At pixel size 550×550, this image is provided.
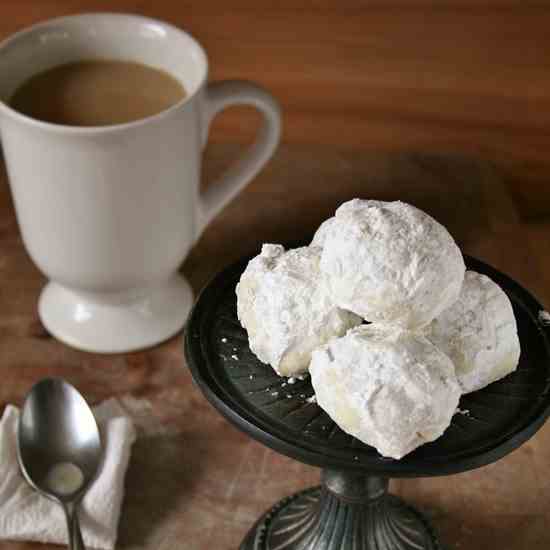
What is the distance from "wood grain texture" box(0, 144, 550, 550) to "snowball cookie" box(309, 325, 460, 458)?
0.22m

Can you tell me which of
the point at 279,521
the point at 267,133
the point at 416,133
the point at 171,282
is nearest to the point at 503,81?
the point at 416,133

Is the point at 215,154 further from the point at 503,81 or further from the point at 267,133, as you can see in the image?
the point at 503,81

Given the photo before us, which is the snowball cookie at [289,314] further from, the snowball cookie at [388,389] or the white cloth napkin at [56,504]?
the white cloth napkin at [56,504]

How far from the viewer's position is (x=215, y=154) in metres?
0.95

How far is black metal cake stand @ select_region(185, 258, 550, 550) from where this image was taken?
46 cm

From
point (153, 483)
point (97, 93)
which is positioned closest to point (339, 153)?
point (97, 93)

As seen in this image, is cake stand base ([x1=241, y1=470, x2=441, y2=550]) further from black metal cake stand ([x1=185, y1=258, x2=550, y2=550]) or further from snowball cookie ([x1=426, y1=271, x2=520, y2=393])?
snowball cookie ([x1=426, y1=271, x2=520, y2=393])

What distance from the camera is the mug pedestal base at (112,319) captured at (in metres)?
0.78

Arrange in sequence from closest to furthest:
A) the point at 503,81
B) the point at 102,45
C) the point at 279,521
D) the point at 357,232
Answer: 1. the point at 357,232
2. the point at 279,521
3. the point at 102,45
4. the point at 503,81

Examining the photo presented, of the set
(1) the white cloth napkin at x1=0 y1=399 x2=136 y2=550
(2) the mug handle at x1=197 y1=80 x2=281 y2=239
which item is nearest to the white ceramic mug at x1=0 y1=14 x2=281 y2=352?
(2) the mug handle at x1=197 y1=80 x2=281 y2=239

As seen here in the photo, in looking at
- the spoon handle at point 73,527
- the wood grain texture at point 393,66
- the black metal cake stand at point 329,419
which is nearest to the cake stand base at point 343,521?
the black metal cake stand at point 329,419

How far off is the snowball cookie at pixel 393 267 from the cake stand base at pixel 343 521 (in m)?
0.16

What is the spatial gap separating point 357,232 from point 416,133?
49 centimetres

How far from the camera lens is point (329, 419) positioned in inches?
19.2
